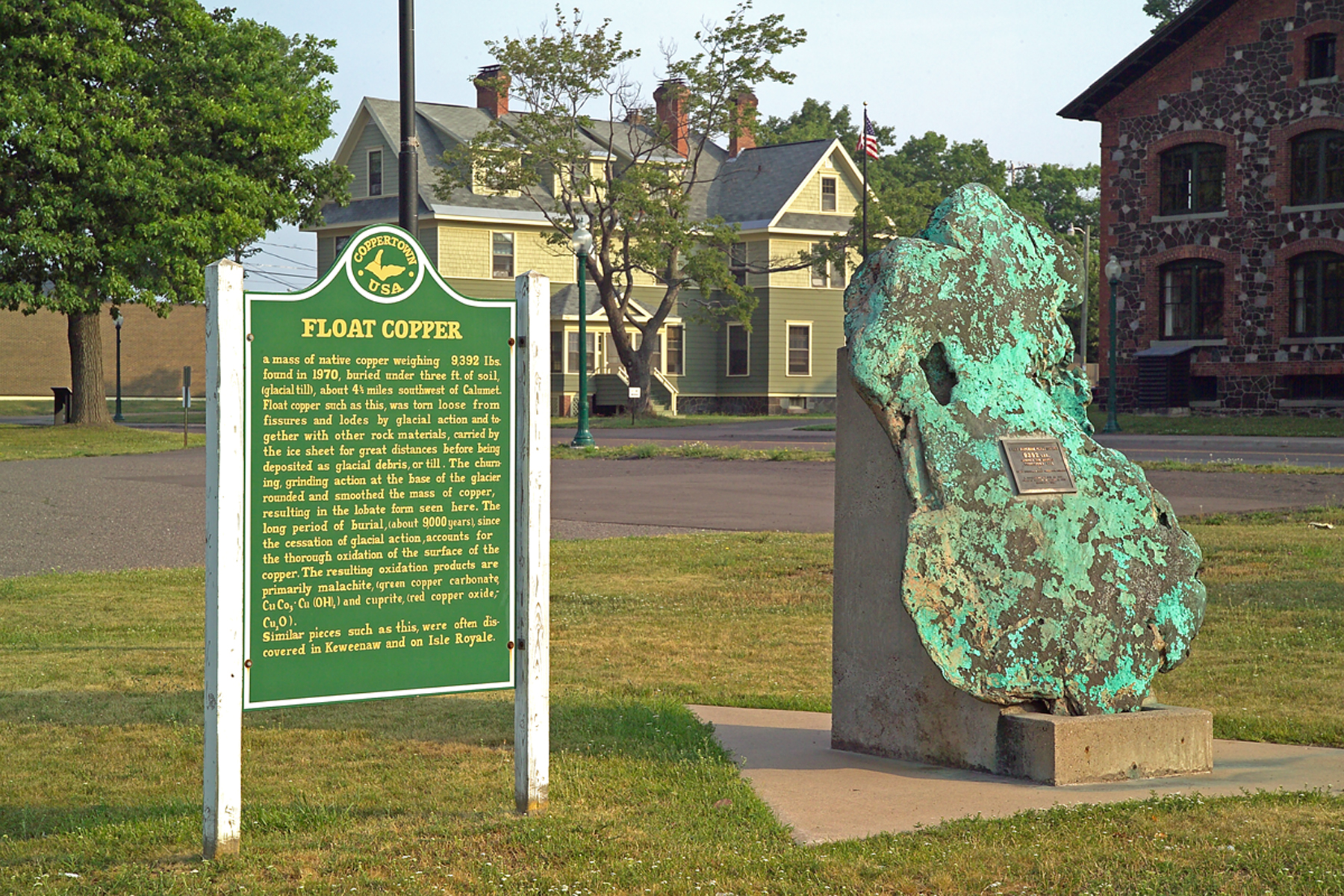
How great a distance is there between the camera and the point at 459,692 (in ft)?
16.9

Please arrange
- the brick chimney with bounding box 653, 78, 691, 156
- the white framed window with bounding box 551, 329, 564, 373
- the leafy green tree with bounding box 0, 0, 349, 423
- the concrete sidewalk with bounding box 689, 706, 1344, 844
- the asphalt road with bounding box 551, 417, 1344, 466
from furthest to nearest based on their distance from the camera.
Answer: the white framed window with bounding box 551, 329, 564, 373, the brick chimney with bounding box 653, 78, 691, 156, the leafy green tree with bounding box 0, 0, 349, 423, the asphalt road with bounding box 551, 417, 1344, 466, the concrete sidewalk with bounding box 689, 706, 1344, 844

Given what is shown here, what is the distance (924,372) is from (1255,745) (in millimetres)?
2298

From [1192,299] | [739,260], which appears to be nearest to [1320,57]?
[1192,299]

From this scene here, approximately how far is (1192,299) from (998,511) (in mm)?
35885

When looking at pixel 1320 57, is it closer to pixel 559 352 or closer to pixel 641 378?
pixel 641 378

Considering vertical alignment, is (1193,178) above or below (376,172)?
below

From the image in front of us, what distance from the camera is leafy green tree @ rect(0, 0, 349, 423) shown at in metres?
30.1

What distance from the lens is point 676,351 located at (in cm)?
5238

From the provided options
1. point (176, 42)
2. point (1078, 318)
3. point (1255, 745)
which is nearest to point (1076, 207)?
point (1078, 318)

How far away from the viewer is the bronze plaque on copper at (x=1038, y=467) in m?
5.81

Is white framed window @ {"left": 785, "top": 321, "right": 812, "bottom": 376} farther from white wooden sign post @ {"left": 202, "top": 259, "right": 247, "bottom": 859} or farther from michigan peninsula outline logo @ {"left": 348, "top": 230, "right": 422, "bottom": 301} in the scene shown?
white wooden sign post @ {"left": 202, "top": 259, "right": 247, "bottom": 859}

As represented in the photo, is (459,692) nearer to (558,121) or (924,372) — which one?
(924,372)

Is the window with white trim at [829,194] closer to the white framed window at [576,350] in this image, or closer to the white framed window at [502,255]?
the white framed window at [576,350]

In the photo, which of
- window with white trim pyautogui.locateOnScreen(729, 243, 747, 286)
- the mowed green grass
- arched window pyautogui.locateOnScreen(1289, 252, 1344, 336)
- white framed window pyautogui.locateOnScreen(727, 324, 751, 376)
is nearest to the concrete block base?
the mowed green grass
